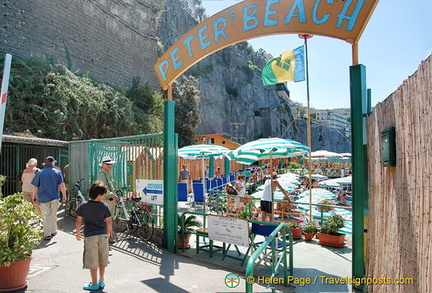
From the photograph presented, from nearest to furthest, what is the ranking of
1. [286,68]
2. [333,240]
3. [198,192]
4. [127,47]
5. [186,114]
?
[333,240], [286,68], [198,192], [127,47], [186,114]

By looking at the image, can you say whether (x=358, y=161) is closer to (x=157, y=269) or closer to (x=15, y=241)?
(x=157, y=269)

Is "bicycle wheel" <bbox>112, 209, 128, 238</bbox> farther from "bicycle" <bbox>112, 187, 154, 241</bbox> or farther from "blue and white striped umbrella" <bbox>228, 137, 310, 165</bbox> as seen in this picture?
"blue and white striped umbrella" <bbox>228, 137, 310, 165</bbox>

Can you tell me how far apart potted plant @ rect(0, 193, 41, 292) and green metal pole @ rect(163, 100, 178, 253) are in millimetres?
2606

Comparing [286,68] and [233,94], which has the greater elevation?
[233,94]

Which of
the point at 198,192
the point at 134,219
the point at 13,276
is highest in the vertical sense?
the point at 198,192

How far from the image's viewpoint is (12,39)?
2112cm

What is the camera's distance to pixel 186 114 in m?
34.4

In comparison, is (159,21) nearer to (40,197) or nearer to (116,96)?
(116,96)

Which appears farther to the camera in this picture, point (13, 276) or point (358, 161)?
point (358, 161)

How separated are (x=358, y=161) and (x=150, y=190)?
438cm

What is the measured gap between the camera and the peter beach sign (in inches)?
190

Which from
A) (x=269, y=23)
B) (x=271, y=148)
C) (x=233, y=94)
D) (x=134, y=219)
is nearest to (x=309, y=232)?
(x=271, y=148)

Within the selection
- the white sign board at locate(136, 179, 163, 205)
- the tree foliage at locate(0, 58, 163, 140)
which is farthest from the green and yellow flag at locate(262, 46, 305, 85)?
the tree foliage at locate(0, 58, 163, 140)

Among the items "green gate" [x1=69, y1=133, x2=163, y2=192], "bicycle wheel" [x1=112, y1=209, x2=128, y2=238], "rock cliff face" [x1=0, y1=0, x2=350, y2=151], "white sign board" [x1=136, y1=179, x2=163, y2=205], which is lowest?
"bicycle wheel" [x1=112, y1=209, x2=128, y2=238]
